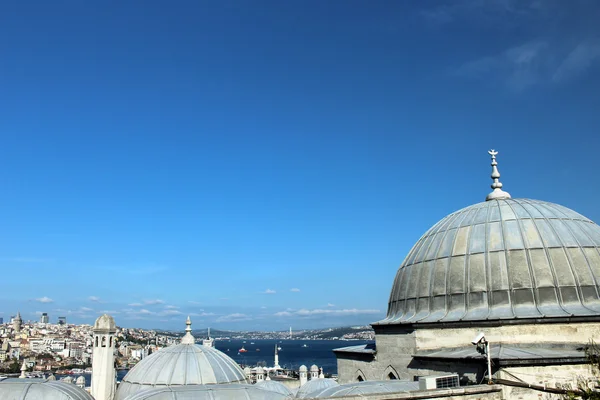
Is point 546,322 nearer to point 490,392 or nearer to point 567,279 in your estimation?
point 567,279

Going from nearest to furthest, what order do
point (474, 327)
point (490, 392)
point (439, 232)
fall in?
point (490, 392) < point (474, 327) < point (439, 232)

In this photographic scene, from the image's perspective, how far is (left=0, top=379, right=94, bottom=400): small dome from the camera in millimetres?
10383

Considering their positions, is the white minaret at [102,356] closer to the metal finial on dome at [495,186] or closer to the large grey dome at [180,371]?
the large grey dome at [180,371]

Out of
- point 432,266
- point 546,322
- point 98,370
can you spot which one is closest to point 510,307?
point 546,322

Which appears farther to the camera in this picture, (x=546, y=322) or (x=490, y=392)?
(x=546, y=322)

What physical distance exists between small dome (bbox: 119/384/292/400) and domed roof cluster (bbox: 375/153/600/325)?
6.77 meters

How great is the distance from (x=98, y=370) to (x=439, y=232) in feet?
41.5

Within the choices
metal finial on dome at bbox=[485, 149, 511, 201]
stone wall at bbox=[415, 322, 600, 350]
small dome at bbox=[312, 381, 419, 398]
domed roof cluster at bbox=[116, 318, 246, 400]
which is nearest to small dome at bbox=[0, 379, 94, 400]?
domed roof cluster at bbox=[116, 318, 246, 400]

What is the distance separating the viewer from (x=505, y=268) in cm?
1515

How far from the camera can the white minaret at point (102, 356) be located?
13633 millimetres

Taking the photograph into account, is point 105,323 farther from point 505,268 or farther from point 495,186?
point 495,186

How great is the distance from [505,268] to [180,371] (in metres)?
10.6

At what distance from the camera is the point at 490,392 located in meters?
11.5

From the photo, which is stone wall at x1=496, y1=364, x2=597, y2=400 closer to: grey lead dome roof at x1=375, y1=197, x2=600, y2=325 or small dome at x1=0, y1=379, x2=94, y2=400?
grey lead dome roof at x1=375, y1=197, x2=600, y2=325
